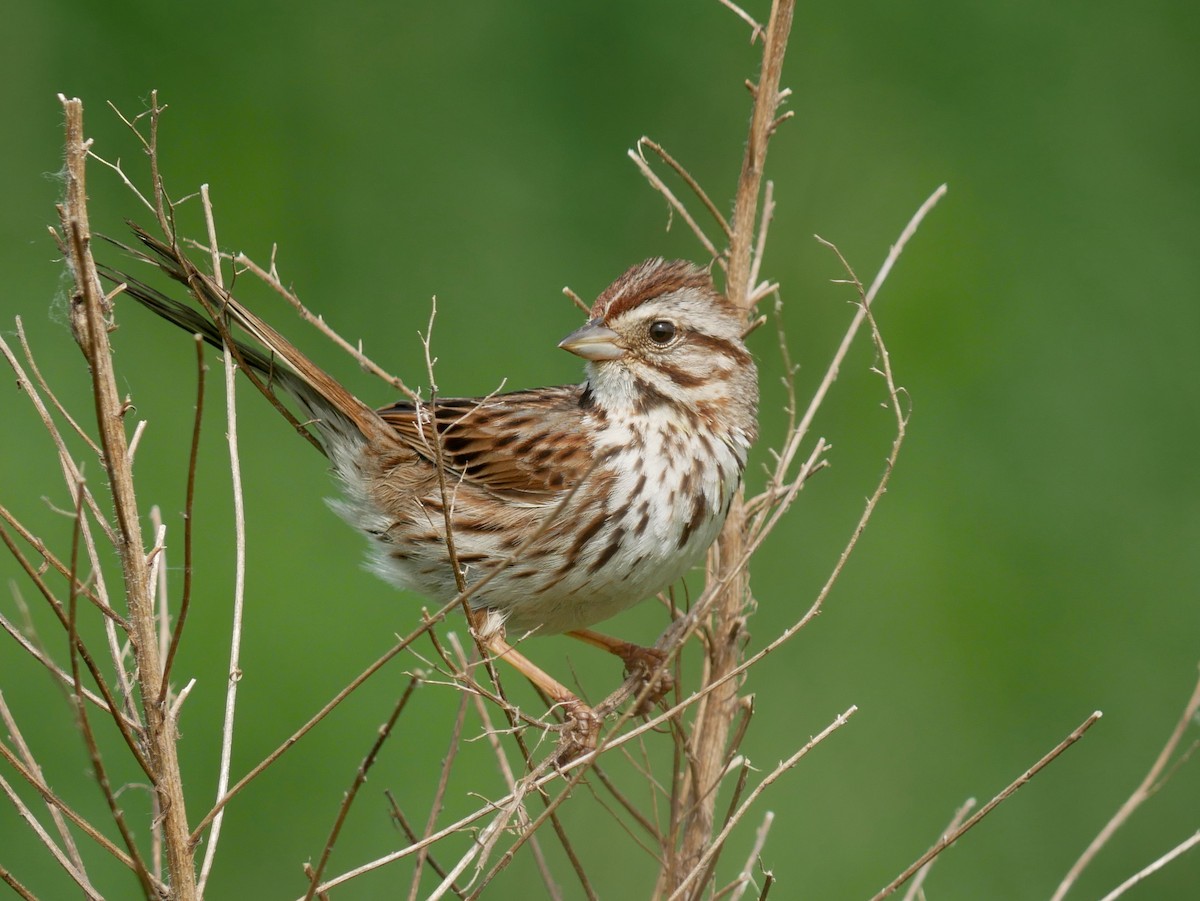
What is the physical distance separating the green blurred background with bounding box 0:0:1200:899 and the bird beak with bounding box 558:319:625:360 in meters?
2.09

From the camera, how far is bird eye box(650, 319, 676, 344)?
370cm

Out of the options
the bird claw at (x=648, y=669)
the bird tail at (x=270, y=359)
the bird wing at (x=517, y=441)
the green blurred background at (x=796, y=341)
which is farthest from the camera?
the green blurred background at (x=796, y=341)

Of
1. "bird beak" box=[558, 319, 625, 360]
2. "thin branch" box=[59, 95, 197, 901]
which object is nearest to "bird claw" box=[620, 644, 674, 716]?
"bird beak" box=[558, 319, 625, 360]

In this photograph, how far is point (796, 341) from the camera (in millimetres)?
6465

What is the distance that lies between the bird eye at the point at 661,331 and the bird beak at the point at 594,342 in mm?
89

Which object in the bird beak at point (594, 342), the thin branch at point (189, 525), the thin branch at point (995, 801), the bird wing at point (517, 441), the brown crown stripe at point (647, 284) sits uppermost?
the brown crown stripe at point (647, 284)

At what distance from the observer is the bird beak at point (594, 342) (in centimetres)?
361

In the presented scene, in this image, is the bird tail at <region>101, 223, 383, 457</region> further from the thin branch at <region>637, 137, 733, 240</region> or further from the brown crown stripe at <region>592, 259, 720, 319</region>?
the thin branch at <region>637, 137, 733, 240</region>

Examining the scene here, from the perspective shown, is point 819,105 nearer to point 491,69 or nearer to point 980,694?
point 491,69

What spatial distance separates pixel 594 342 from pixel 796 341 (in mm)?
2944

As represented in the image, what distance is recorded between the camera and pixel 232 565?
5.75m

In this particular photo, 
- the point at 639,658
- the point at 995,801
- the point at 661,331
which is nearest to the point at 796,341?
the point at 639,658

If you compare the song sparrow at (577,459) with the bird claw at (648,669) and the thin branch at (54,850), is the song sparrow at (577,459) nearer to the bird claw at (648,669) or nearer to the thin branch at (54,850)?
the bird claw at (648,669)

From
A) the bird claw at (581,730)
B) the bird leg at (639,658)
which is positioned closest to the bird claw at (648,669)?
the bird leg at (639,658)
